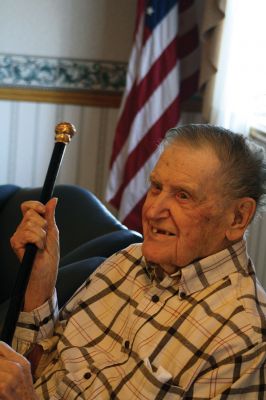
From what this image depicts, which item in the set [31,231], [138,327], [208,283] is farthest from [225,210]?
[31,231]

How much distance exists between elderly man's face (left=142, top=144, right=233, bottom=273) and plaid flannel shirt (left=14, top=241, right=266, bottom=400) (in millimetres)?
35

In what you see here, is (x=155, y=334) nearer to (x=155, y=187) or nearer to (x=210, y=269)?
(x=210, y=269)

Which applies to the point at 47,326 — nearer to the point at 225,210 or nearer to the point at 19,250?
the point at 19,250

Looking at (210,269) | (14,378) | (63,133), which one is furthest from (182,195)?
(14,378)

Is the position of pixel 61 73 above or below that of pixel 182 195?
above

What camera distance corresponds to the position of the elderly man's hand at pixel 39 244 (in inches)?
64.3

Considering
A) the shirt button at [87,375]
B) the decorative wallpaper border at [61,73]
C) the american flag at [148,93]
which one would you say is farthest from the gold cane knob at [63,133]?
the decorative wallpaper border at [61,73]

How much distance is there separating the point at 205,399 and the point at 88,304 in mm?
437

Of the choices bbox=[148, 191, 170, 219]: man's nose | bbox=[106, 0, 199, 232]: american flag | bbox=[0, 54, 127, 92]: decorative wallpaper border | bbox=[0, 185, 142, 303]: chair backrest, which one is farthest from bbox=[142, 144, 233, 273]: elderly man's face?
bbox=[0, 54, 127, 92]: decorative wallpaper border

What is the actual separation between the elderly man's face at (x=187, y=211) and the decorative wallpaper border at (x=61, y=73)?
8.79 ft

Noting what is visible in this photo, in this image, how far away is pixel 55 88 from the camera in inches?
166

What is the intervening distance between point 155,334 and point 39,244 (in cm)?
31

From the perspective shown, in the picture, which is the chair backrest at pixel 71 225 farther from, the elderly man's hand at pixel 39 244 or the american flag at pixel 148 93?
the american flag at pixel 148 93

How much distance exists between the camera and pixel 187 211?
62.5 inches
